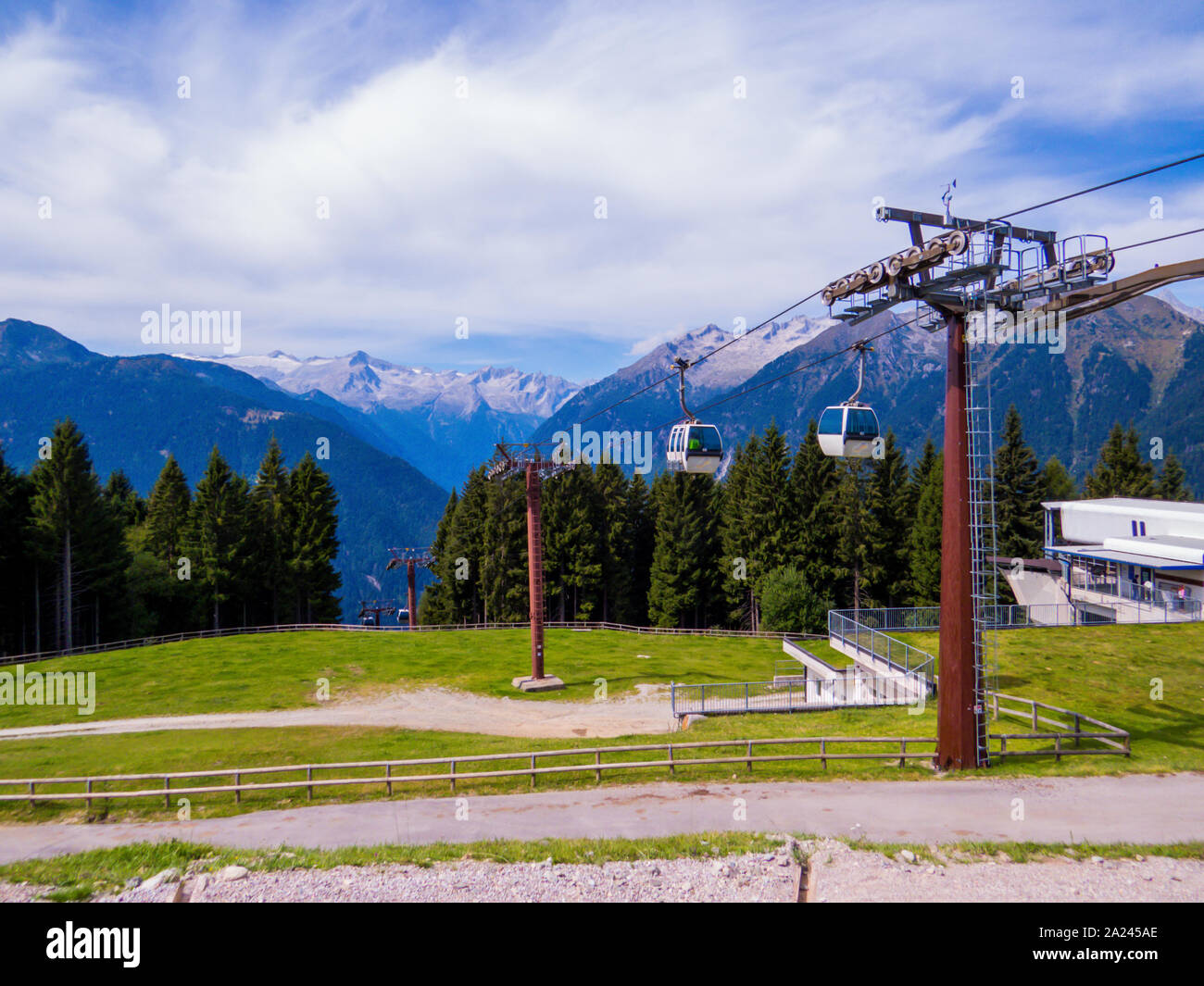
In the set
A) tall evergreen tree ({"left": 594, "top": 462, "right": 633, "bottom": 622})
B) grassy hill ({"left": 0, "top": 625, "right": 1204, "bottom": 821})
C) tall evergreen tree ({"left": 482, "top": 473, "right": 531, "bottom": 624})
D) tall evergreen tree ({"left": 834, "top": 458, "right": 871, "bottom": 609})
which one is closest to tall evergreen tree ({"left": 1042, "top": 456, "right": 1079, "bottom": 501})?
tall evergreen tree ({"left": 834, "top": 458, "right": 871, "bottom": 609})

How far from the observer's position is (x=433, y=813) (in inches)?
691

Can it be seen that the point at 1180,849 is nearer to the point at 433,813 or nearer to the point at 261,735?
the point at 433,813

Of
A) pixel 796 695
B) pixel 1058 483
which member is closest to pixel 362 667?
pixel 796 695

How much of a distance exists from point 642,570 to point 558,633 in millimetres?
19715

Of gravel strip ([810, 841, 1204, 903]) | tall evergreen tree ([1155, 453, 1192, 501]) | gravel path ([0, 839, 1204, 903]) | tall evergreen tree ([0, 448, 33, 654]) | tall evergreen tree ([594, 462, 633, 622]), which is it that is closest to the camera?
gravel strip ([810, 841, 1204, 903])

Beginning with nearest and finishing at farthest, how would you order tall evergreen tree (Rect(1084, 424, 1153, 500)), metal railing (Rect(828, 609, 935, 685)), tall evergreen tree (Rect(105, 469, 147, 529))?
metal railing (Rect(828, 609, 935, 685))
tall evergreen tree (Rect(1084, 424, 1153, 500))
tall evergreen tree (Rect(105, 469, 147, 529))

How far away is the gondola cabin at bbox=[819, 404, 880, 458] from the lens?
18141 millimetres

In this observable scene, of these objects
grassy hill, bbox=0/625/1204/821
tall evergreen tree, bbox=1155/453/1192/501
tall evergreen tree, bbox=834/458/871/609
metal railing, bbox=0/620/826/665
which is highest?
tall evergreen tree, bbox=1155/453/1192/501

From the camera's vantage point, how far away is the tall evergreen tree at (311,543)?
221ft

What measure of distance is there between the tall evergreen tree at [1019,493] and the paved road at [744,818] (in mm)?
51144

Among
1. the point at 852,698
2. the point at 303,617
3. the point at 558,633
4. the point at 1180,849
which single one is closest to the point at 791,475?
the point at 558,633

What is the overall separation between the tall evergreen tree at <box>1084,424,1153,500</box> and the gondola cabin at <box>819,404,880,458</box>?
66.9m

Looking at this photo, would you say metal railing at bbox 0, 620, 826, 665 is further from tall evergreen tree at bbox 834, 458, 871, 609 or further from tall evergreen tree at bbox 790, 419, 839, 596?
tall evergreen tree at bbox 834, 458, 871, 609

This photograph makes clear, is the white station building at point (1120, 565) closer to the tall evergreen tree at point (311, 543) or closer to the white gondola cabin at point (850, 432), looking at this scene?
the white gondola cabin at point (850, 432)
